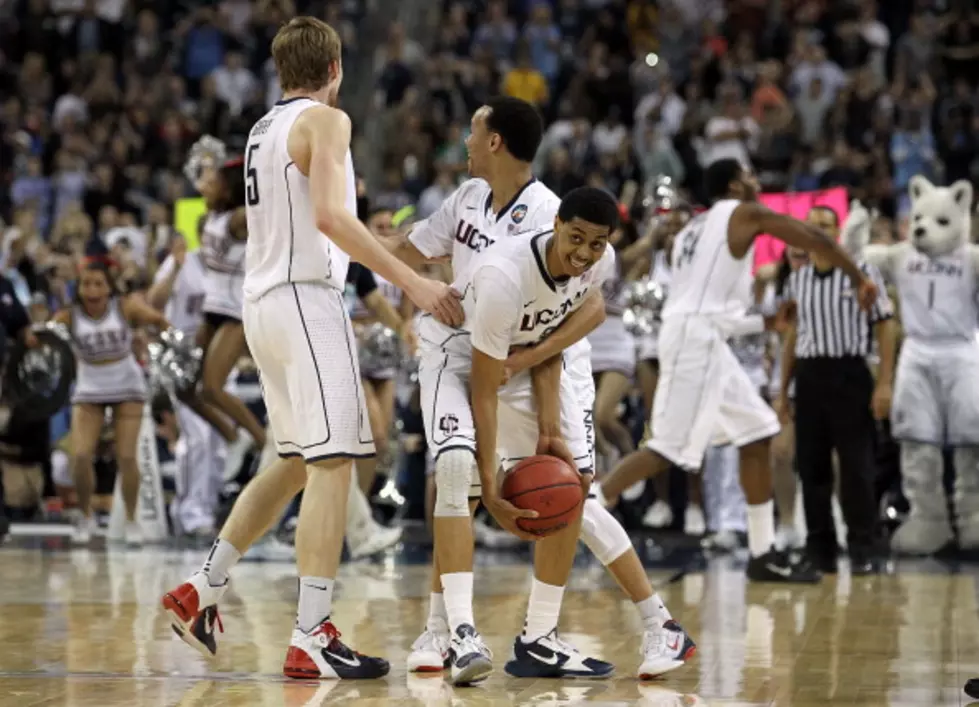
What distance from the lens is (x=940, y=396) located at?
36.6ft

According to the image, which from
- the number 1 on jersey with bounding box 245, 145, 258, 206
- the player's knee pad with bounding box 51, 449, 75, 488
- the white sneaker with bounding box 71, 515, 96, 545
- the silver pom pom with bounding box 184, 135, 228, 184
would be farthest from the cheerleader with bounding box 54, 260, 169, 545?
the number 1 on jersey with bounding box 245, 145, 258, 206

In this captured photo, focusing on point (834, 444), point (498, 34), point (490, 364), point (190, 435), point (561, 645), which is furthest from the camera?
point (498, 34)

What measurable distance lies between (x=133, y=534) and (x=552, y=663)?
5927mm

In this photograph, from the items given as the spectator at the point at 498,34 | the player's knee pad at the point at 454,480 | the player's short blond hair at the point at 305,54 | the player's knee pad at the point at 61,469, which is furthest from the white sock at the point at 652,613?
the spectator at the point at 498,34

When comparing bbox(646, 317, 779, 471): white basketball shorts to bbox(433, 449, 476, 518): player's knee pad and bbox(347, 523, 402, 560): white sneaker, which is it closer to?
bbox(347, 523, 402, 560): white sneaker

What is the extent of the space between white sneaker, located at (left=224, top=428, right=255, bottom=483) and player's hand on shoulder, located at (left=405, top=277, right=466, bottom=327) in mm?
7107

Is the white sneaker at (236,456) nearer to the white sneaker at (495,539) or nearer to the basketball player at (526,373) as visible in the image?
the white sneaker at (495,539)

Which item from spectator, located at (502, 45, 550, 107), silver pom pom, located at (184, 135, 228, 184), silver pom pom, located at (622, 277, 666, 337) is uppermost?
spectator, located at (502, 45, 550, 107)

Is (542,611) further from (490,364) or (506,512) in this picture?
(490,364)

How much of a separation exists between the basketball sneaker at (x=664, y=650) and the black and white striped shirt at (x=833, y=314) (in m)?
4.41

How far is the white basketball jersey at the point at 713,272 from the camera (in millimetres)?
9352

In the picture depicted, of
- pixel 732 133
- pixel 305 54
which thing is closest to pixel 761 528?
pixel 305 54

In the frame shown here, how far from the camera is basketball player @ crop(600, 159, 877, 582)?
9.38m

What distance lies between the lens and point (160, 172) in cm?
1964
